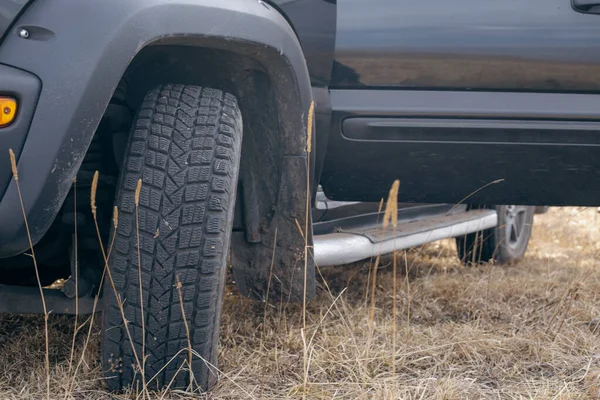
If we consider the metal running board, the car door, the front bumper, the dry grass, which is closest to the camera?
the front bumper

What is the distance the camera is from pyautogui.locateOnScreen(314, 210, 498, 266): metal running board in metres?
2.27

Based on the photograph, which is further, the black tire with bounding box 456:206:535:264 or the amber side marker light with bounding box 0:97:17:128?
the black tire with bounding box 456:206:535:264

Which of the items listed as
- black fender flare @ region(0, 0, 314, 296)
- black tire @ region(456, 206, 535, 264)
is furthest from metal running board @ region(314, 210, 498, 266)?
black fender flare @ region(0, 0, 314, 296)

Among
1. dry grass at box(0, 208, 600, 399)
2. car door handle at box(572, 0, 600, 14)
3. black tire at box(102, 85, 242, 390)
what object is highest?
car door handle at box(572, 0, 600, 14)

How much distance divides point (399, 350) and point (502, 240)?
213cm

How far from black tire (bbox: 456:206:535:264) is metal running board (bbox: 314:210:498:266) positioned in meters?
0.37

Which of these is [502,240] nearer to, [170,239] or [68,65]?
[170,239]

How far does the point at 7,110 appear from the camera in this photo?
54.2 inches

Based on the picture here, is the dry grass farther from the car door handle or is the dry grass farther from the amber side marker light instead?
the car door handle

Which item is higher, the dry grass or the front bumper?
the front bumper

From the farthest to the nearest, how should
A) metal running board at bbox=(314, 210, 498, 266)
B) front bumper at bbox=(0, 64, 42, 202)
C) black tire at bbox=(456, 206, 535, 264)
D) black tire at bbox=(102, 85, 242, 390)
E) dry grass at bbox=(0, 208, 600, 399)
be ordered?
black tire at bbox=(456, 206, 535, 264)
metal running board at bbox=(314, 210, 498, 266)
dry grass at bbox=(0, 208, 600, 399)
black tire at bbox=(102, 85, 242, 390)
front bumper at bbox=(0, 64, 42, 202)

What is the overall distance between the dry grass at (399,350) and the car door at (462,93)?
0.41 meters

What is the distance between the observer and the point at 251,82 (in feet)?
6.07

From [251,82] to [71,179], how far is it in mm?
555
